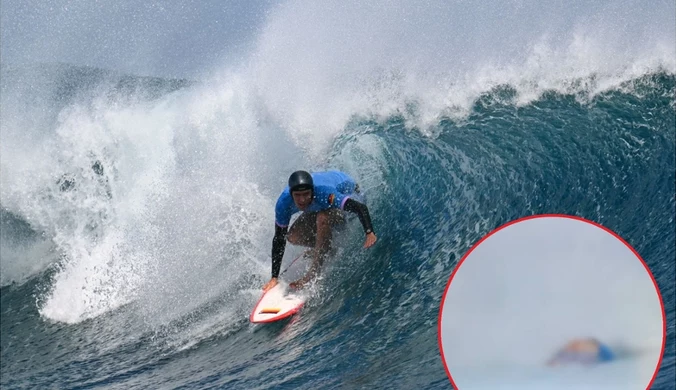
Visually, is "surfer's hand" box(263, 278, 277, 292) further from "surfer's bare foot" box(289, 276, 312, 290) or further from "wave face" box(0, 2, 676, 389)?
"wave face" box(0, 2, 676, 389)

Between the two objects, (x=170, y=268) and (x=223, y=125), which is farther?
(x=223, y=125)

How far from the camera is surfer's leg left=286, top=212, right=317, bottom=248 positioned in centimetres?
660

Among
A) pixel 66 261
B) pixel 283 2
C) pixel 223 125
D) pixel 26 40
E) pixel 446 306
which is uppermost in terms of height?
pixel 26 40

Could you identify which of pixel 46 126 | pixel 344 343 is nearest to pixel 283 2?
pixel 46 126

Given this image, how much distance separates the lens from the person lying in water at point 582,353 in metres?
1.68

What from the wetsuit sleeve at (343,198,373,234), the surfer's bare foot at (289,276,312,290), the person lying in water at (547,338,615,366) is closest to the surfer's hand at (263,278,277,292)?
the surfer's bare foot at (289,276,312,290)

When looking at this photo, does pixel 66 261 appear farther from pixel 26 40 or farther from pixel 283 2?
pixel 26 40

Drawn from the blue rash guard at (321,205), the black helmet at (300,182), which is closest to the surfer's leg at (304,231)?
the blue rash guard at (321,205)

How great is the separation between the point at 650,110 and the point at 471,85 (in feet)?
8.02

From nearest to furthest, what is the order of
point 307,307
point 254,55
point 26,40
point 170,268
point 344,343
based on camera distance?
1. point 344,343
2. point 307,307
3. point 170,268
4. point 254,55
5. point 26,40

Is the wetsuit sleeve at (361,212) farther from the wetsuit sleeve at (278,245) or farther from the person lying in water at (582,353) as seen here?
the person lying in water at (582,353)

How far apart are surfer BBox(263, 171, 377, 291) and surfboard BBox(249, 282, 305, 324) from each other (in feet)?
0.29

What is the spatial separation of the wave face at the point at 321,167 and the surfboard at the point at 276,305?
A: 12 cm

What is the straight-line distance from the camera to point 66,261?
367 inches
